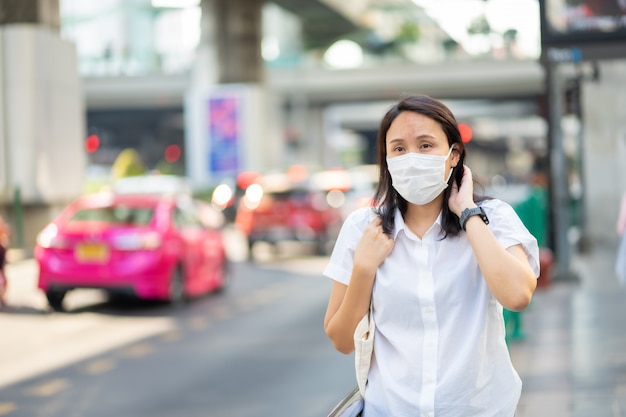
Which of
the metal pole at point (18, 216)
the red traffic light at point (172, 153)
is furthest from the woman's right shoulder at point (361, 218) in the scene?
the red traffic light at point (172, 153)

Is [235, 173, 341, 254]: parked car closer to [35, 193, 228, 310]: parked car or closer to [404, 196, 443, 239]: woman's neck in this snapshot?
[35, 193, 228, 310]: parked car

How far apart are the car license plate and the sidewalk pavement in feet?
16.5

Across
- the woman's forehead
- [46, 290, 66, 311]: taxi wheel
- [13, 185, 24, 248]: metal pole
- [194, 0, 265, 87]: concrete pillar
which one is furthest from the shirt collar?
[194, 0, 265, 87]: concrete pillar

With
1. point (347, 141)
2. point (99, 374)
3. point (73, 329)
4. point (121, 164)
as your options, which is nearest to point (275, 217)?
point (73, 329)

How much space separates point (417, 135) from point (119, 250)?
34.6ft

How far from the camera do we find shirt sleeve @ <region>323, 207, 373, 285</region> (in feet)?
10.1

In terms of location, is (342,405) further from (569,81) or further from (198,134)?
(198,134)

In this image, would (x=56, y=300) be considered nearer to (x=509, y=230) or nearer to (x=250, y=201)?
(x=250, y=201)

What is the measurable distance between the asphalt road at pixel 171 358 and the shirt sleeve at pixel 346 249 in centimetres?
455

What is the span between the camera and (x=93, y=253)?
1320cm

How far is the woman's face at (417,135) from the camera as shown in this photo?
3029 millimetres

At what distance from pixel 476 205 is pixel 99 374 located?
21.9ft

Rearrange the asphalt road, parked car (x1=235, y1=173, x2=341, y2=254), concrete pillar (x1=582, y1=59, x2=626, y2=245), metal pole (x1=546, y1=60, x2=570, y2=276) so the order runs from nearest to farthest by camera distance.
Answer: the asphalt road, metal pole (x1=546, y1=60, x2=570, y2=276), parked car (x1=235, y1=173, x2=341, y2=254), concrete pillar (x1=582, y1=59, x2=626, y2=245)

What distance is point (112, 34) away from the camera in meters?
97.1
